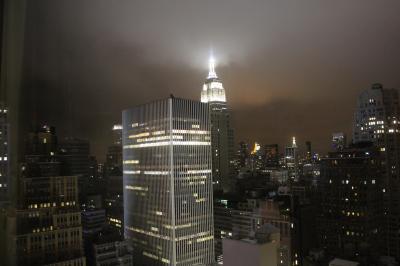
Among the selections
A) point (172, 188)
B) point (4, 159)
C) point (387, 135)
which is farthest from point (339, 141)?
point (4, 159)

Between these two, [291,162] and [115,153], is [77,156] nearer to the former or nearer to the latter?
[115,153]

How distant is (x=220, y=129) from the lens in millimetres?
20016

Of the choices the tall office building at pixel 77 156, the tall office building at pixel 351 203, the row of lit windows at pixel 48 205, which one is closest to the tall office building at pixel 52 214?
the row of lit windows at pixel 48 205

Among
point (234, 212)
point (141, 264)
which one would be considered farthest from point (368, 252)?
point (141, 264)

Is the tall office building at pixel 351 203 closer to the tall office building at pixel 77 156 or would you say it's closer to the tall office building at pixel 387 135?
the tall office building at pixel 387 135

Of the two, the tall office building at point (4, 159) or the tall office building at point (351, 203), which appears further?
the tall office building at point (351, 203)

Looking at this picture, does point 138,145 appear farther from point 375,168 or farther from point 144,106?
point 375,168

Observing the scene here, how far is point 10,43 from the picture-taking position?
2240 mm

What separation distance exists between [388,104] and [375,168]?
8.58 feet

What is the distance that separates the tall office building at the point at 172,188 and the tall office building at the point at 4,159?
8.38 metres

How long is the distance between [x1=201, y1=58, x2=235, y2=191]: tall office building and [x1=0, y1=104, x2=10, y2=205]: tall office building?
16092 millimetres

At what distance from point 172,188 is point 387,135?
26.0 ft

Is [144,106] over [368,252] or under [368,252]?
over

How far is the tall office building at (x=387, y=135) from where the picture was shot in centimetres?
1123
